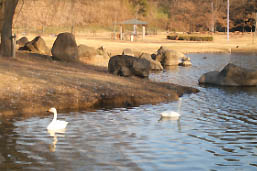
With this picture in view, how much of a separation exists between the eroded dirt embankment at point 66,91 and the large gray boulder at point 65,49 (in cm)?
651

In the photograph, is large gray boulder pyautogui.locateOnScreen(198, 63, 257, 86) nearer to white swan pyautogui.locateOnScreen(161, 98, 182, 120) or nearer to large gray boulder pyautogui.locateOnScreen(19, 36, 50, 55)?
white swan pyautogui.locateOnScreen(161, 98, 182, 120)

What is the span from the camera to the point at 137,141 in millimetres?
11102

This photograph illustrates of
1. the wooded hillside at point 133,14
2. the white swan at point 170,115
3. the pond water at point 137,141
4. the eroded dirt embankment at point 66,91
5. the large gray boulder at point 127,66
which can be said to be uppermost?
the wooded hillside at point 133,14

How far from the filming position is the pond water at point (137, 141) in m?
9.23

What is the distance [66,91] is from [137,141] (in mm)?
6269

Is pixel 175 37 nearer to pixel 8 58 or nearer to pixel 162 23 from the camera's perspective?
pixel 162 23

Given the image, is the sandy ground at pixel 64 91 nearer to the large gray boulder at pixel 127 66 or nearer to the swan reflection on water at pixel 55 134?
the swan reflection on water at pixel 55 134

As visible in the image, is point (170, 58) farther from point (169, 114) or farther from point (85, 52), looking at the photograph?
point (169, 114)

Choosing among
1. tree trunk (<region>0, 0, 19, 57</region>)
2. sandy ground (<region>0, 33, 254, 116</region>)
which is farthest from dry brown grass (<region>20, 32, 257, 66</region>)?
sandy ground (<region>0, 33, 254, 116</region>)

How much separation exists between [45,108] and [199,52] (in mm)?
40590

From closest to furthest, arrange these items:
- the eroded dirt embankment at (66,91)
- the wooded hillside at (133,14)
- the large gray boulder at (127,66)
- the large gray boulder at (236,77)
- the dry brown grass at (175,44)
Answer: the eroded dirt embankment at (66,91)
the large gray boulder at (236,77)
the large gray boulder at (127,66)
the dry brown grass at (175,44)
the wooded hillside at (133,14)

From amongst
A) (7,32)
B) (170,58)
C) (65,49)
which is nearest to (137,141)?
(7,32)

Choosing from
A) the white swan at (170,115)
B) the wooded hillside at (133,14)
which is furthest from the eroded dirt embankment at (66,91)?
the wooded hillside at (133,14)

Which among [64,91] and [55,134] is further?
[64,91]
